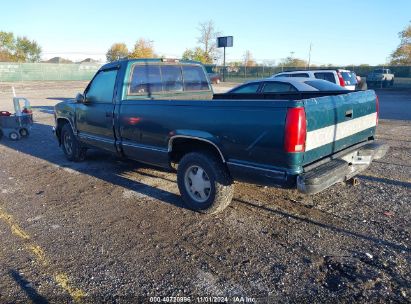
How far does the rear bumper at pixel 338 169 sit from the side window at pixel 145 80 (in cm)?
302

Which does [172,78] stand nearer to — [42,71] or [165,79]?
[165,79]

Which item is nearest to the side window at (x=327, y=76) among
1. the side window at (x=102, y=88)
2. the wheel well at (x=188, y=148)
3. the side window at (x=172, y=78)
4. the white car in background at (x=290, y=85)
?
the white car in background at (x=290, y=85)

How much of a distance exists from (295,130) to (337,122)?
0.85 m

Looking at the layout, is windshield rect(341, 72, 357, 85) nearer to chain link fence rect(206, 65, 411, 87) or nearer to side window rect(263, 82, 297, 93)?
side window rect(263, 82, 297, 93)

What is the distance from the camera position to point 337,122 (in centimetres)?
374

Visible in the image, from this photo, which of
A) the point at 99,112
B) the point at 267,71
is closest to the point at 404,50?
the point at 267,71

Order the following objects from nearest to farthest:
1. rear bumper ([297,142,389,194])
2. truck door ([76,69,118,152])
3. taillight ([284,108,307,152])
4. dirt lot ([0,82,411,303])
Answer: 1. dirt lot ([0,82,411,303])
2. taillight ([284,108,307,152])
3. rear bumper ([297,142,389,194])
4. truck door ([76,69,118,152])

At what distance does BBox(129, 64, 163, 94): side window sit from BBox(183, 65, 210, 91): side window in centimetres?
56

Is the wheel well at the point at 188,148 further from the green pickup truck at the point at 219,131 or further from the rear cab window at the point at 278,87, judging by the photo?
the rear cab window at the point at 278,87

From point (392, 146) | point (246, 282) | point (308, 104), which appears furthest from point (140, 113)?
point (392, 146)

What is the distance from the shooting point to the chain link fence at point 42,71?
4906 centimetres

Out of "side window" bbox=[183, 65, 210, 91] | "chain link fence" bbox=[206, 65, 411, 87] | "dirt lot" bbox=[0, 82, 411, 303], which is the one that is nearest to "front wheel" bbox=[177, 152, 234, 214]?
"dirt lot" bbox=[0, 82, 411, 303]

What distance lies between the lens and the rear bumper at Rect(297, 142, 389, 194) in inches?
129

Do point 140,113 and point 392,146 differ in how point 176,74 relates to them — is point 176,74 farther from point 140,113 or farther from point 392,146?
point 392,146
